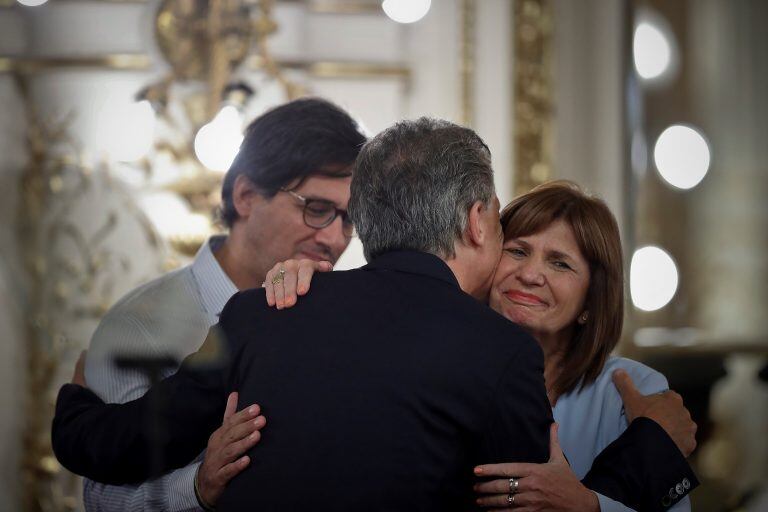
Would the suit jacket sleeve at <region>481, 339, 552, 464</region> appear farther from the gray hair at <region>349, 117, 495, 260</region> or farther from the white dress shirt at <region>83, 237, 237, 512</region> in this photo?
the white dress shirt at <region>83, 237, 237, 512</region>

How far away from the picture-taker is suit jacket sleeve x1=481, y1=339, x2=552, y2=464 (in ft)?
4.19

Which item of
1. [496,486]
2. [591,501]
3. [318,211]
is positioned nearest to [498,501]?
[496,486]

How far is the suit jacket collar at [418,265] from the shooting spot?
4.45ft

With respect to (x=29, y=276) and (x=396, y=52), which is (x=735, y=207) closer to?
(x=396, y=52)

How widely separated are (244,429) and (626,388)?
67 centimetres

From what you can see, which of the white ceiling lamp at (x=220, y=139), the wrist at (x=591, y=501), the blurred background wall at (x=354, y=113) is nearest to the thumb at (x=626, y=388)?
the wrist at (x=591, y=501)

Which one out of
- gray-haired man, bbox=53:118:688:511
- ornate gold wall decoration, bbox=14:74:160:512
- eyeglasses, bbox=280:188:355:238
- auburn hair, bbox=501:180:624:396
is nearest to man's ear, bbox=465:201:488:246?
gray-haired man, bbox=53:118:688:511

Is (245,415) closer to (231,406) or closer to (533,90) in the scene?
(231,406)

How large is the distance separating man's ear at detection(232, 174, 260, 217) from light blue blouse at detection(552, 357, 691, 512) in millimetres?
635

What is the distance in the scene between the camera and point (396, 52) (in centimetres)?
318

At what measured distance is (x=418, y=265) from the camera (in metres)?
1.36

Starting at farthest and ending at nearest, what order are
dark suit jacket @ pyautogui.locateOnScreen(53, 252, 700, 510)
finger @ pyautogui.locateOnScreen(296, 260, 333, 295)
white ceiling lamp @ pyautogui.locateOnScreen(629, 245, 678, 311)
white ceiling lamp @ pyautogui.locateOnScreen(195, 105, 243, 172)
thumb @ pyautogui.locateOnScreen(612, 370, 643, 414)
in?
white ceiling lamp @ pyautogui.locateOnScreen(629, 245, 678, 311), white ceiling lamp @ pyautogui.locateOnScreen(195, 105, 243, 172), thumb @ pyautogui.locateOnScreen(612, 370, 643, 414), finger @ pyautogui.locateOnScreen(296, 260, 333, 295), dark suit jacket @ pyautogui.locateOnScreen(53, 252, 700, 510)

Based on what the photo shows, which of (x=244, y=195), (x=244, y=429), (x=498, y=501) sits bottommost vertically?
(x=498, y=501)

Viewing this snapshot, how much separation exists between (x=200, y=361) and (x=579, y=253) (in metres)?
0.68
